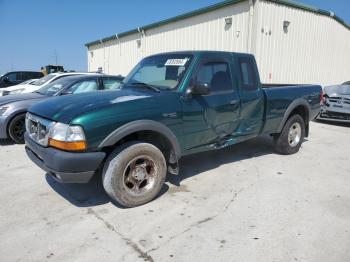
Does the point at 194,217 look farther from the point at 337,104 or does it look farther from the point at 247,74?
the point at 337,104

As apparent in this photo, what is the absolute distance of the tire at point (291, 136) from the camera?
6.09 m

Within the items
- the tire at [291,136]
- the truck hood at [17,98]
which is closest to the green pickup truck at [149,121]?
the tire at [291,136]

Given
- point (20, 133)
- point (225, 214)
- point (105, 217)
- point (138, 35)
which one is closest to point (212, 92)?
point (225, 214)

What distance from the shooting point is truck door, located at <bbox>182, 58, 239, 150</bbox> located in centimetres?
423

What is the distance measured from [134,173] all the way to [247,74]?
259 centimetres

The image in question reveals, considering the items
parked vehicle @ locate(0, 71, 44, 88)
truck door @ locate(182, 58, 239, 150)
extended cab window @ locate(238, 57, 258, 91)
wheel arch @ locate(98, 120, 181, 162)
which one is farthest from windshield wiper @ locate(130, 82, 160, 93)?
parked vehicle @ locate(0, 71, 44, 88)

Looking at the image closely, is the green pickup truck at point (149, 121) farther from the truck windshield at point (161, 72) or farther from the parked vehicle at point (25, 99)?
the parked vehicle at point (25, 99)

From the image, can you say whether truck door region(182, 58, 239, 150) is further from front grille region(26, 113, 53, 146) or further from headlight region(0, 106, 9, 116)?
headlight region(0, 106, 9, 116)

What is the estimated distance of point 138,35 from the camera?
18.7m

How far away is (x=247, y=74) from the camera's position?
5.16 meters

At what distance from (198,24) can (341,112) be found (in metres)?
7.00

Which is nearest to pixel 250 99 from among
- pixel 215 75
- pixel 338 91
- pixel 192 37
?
pixel 215 75

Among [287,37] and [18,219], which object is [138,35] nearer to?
[287,37]

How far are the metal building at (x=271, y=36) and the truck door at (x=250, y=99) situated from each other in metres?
6.65
